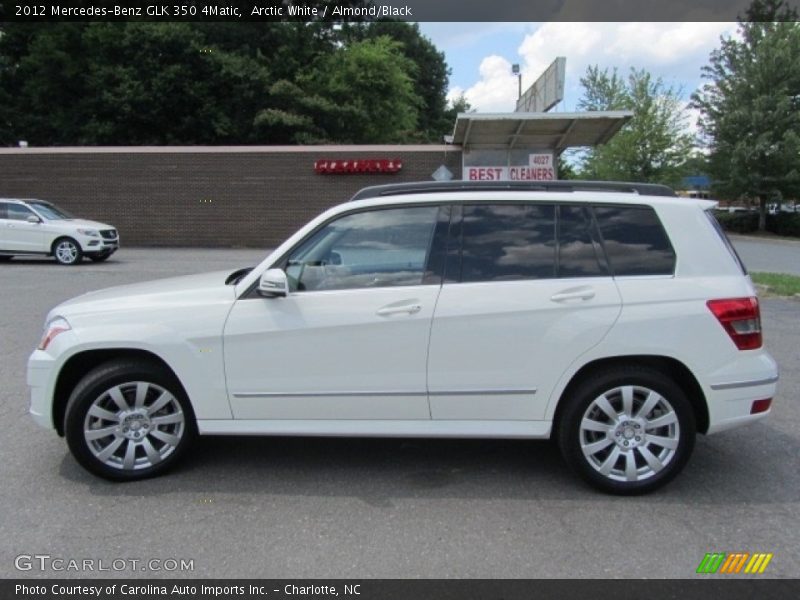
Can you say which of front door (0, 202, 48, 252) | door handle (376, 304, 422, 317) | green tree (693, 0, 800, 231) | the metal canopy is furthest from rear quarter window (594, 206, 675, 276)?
green tree (693, 0, 800, 231)

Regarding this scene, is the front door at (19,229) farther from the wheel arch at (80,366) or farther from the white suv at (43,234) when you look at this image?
the wheel arch at (80,366)

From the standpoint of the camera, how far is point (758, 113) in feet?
106

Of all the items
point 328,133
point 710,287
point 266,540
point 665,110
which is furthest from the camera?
point 665,110

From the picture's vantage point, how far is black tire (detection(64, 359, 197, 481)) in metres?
3.77

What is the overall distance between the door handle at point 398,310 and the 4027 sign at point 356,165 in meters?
19.4

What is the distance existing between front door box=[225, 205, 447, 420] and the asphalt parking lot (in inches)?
19.8

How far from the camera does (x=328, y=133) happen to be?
109 feet

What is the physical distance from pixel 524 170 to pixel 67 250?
570 inches

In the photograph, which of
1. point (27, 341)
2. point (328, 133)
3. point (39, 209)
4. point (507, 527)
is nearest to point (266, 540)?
point (507, 527)

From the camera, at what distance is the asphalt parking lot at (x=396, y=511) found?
9.93 feet

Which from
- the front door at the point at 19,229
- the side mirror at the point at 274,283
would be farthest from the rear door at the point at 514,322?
the front door at the point at 19,229

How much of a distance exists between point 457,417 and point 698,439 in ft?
6.64

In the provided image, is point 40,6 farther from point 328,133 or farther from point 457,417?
point 457,417

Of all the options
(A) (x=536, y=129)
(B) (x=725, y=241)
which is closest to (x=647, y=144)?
(A) (x=536, y=129)
